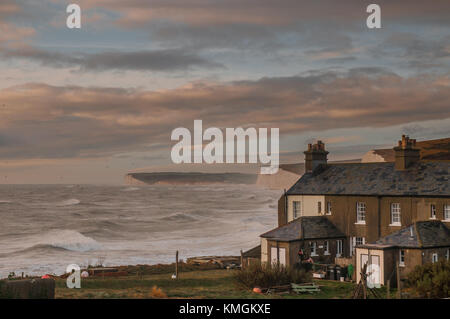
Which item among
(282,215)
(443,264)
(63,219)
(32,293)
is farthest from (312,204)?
(63,219)

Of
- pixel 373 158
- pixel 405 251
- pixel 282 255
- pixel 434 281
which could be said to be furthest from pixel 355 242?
pixel 373 158

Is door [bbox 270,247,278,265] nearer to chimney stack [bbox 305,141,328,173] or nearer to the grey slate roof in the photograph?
the grey slate roof

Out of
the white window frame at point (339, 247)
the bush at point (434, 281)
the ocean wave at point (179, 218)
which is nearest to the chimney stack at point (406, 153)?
the white window frame at point (339, 247)

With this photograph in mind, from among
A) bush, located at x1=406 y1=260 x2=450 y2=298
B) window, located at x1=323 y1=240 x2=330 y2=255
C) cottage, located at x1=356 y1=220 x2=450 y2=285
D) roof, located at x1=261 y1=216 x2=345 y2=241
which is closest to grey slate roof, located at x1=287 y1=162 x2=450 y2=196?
roof, located at x1=261 y1=216 x2=345 y2=241

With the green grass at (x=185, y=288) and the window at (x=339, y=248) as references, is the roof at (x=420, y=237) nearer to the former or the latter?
the green grass at (x=185, y=288)

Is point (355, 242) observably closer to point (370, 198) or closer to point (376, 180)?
point (370, 198)

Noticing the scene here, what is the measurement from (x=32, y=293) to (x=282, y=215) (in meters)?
23.6

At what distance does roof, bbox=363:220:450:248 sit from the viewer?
33.1 m

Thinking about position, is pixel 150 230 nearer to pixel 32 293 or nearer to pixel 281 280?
pixel 281 280

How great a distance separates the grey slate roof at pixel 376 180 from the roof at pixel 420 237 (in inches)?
85.8

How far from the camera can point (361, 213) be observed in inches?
1549

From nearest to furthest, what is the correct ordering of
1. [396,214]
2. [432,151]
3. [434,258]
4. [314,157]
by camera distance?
[434,258] → [396,214] → [314,157] → [432,151]

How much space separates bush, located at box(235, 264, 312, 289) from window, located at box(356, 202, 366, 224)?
8.28 meters

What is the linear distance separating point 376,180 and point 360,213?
229 cm
